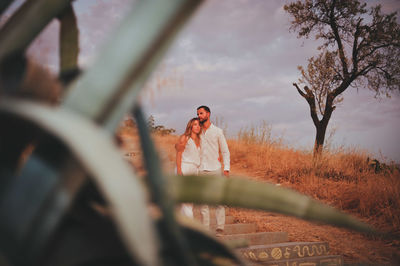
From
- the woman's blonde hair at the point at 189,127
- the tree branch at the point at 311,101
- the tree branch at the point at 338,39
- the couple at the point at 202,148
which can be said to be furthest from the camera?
the tree branch at the point at 338,39

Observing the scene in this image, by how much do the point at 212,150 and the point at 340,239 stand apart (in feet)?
10.2

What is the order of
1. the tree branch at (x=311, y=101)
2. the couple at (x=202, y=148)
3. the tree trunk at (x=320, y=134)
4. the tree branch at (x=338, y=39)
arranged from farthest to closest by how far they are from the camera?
the tree branch at (x=338, y=39) < the tree branch at (x=311, y=101) < the tree trunk at (x=320, y=134) < the couple at (x=202, y=148)

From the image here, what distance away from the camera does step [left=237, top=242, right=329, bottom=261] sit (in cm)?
414

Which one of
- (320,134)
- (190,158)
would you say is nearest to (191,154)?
(190,158)

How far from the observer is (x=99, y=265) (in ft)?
1.05

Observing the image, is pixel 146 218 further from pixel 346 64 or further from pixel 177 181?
pixel 346 64

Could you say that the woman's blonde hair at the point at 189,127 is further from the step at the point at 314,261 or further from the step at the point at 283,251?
the step at the point at 314,261

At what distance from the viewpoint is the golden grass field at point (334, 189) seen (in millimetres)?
5523

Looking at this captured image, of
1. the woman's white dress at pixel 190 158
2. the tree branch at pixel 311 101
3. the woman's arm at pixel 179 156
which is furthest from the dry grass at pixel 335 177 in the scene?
the woman's arm at pixel 179 156

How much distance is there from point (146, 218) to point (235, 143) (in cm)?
1268

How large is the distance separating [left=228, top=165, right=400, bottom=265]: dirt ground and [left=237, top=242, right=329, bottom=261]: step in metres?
0.44

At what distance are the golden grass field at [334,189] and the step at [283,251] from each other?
0.80 metres

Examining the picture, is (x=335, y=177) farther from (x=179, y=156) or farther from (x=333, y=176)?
(x=179, y=156)

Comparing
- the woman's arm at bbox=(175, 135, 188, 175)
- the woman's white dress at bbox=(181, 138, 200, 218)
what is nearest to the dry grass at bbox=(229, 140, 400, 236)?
the woman's white dress at bbox=(181, 138, 200, 218)
